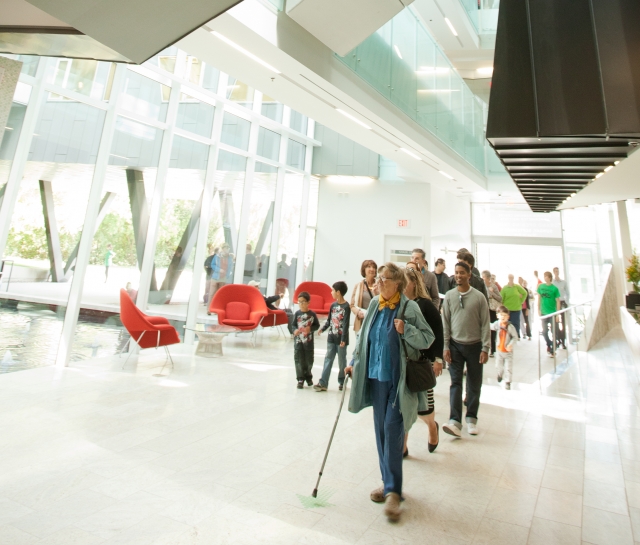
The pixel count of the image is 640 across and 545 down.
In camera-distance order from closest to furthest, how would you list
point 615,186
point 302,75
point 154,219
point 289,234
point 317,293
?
point 302,75
point 154,219
point 615,186
point 317,293
point 289,234

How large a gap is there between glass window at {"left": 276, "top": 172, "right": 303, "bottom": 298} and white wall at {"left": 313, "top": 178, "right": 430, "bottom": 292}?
94cm

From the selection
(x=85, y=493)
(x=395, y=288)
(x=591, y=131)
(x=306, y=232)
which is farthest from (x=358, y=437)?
(x=306, y=232)

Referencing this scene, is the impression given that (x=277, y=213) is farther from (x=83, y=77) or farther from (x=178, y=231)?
(x=83, y=77)

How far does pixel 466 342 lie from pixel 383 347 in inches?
63.7

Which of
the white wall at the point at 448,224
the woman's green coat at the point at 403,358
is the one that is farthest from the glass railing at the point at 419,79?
the woman's green coat at the point at 403,358

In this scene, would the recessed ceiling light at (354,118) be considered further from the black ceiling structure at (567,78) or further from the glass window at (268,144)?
the glass window at (268,144)

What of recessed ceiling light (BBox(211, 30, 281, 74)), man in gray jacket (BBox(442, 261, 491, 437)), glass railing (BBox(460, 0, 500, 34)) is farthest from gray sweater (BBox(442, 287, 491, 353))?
glass railing (BBox(460, 0, 500, 34))

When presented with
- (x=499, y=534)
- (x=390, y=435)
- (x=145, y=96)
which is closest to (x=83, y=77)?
(x=145, y=96)

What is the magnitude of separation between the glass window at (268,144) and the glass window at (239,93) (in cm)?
95

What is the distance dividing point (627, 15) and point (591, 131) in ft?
5.97

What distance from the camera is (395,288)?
2.90m

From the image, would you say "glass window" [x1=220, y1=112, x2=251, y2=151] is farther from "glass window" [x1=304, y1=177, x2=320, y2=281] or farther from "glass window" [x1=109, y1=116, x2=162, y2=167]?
"glass window" [x1=304, y1=177, x2=320, y2=281]

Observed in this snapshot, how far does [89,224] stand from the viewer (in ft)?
21.7

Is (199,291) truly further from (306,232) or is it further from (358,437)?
(358,437)
